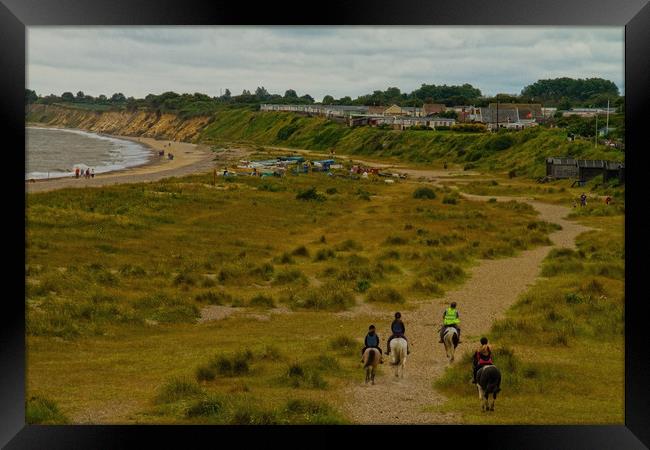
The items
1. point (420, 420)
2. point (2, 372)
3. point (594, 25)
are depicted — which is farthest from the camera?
point (420, 420)

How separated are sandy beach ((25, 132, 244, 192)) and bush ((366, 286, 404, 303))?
32.5 m

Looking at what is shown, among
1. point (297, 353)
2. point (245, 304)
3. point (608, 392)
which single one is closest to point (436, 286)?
point (245, 304)

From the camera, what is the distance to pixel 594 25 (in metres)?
10.1

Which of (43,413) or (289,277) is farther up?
(289,277)

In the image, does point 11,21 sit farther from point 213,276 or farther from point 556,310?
point 213,276

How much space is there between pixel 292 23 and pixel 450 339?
772 centimetres

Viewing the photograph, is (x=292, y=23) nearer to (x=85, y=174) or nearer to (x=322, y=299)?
(x=322, y=299)

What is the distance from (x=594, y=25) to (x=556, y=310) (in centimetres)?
1129

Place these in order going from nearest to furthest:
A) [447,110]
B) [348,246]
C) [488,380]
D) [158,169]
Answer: [488,380], [348,246], [158,169], [447,110]

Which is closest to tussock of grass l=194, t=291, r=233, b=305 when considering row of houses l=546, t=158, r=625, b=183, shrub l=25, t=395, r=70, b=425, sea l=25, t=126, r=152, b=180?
shrub l=25, t=395, r=70, b=425

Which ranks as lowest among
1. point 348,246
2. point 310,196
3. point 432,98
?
point 348,246

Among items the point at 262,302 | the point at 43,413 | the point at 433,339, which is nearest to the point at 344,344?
the point at 433,339

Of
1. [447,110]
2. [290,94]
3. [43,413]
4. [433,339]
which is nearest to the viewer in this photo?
[43,413]

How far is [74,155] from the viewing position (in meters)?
109
